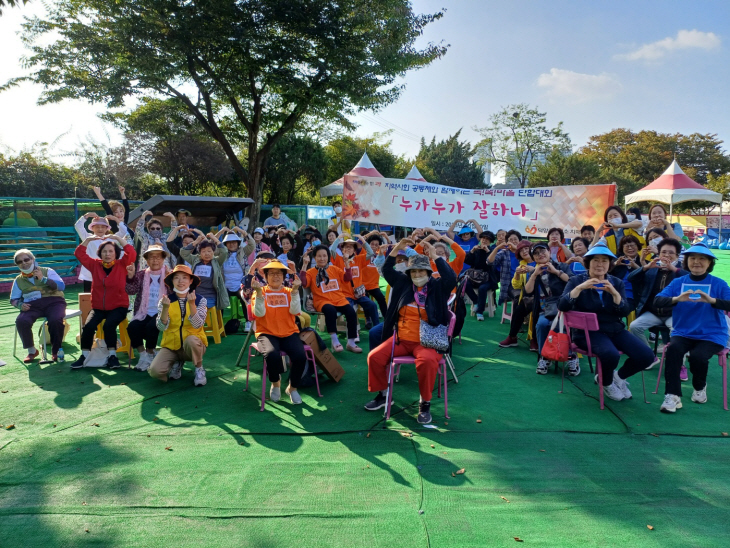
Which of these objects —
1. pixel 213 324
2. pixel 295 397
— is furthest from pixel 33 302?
pixel 295 397

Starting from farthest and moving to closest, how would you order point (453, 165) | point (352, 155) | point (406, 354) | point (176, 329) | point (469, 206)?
point (453, 165) → point (352, 155) → point (469, 206) → point (176, 329) → point (406, 354)

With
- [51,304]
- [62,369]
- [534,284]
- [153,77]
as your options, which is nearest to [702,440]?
[534,284]

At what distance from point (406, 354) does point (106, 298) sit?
3934mm

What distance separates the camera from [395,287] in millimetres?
5012

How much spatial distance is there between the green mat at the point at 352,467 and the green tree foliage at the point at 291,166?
66.9ft

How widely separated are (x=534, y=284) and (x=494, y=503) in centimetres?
371

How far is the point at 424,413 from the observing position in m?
4.51

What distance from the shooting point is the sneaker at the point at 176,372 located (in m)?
5.81

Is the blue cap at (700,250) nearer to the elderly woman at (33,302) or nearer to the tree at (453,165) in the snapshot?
the elderly woman at (33,302)

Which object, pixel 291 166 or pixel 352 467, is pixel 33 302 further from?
pixel 291 166

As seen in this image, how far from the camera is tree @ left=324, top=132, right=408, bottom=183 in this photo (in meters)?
32.0

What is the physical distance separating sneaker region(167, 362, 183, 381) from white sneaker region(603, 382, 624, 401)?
185 inches

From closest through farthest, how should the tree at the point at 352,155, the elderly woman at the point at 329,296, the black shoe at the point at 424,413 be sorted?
the black shoe at the point at 424,413
the elderly woman at the point at 329,296
the tree at the point at 352,155

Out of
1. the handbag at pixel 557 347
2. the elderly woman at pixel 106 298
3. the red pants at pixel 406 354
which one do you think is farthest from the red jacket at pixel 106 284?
the handbag at pixel 557 347
